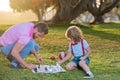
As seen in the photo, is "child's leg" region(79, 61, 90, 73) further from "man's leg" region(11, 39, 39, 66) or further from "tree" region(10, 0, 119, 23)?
"tree" region(10, 0, 119, 23)

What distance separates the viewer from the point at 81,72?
7.47 metres

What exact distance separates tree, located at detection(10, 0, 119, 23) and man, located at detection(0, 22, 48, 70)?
17305mm

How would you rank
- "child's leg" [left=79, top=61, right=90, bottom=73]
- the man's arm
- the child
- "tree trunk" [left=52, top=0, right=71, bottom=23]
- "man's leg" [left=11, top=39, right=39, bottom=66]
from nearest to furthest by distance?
1. the man's arm
2. "man's leg" [left=11, top=39, right=39, bottom=66]
3. "child's leg" [left=79, top=61, right=90, bottom=73]
4. the child
5. "tree trunk" [left=52, top=0, right=71, bottom=23]

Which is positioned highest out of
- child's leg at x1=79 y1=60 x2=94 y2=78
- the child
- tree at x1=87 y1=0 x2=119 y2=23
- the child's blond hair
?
the child's blond hair

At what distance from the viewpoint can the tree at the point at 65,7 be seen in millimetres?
24909

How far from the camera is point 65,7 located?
24.6m

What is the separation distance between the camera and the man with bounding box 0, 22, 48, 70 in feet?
22.1

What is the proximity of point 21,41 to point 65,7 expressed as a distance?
18.0 metres

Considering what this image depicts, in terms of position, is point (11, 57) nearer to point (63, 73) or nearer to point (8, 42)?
point (8, 42)

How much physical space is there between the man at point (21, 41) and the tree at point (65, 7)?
17.3 meters

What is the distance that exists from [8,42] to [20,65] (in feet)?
1.81

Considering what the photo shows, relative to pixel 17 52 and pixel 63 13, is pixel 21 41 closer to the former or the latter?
pixel 17 52

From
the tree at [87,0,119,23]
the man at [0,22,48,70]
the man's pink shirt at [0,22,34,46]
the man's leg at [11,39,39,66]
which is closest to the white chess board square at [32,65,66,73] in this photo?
the man at [0,22,48,70]

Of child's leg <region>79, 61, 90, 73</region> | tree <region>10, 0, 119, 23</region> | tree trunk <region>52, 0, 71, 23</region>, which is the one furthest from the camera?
tree <region>10, 0, 119, 23</region>
